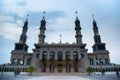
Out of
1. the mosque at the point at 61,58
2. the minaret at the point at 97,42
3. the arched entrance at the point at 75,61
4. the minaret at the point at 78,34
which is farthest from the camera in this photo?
the minaret at the point at 78,34

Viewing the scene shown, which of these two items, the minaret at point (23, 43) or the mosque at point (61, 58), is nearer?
the mosque at point (61, 58)

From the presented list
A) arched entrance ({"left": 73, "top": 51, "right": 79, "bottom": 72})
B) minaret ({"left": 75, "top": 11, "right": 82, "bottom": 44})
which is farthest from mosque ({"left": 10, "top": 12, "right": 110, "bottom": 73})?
minaret ({"left": 75, "top": 11, "right": 82, "bottom": 44})

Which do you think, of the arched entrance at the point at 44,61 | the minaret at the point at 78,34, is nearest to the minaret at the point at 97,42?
the minaret at the point at 78,34

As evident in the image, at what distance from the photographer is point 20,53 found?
4428 centimetres

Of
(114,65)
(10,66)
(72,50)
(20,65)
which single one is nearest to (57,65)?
(72,50)

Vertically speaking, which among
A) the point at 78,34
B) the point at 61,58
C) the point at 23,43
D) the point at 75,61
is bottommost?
the point at 75,61

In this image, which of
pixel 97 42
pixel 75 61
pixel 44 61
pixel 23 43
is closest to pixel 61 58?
pixel 75 61

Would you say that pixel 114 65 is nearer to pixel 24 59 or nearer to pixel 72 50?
pixel 72 50

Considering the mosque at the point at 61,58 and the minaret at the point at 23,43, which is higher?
the minaret at the point at 23,43

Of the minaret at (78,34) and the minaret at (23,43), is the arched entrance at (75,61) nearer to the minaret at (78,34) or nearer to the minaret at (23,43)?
the minaret at (78,34)

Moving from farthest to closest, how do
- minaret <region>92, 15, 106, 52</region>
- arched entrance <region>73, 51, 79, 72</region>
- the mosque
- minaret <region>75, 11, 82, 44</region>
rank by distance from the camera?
minaret <region>75, 11, 82, 44</region> → minaret <region>92, 15, 106, 52</region> → arched entrance <region>73, 51, 79, 72</region> → the mosque

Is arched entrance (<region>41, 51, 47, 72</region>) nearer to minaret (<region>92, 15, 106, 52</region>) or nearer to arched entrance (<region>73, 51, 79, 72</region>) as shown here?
arched entrance (<region>73, 51, 79, 72</region>)

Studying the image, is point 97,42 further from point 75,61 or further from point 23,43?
point 23,43

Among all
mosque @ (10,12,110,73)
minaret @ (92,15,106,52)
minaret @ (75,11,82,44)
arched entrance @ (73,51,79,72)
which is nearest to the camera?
mosque @ (10,12,110,73)
